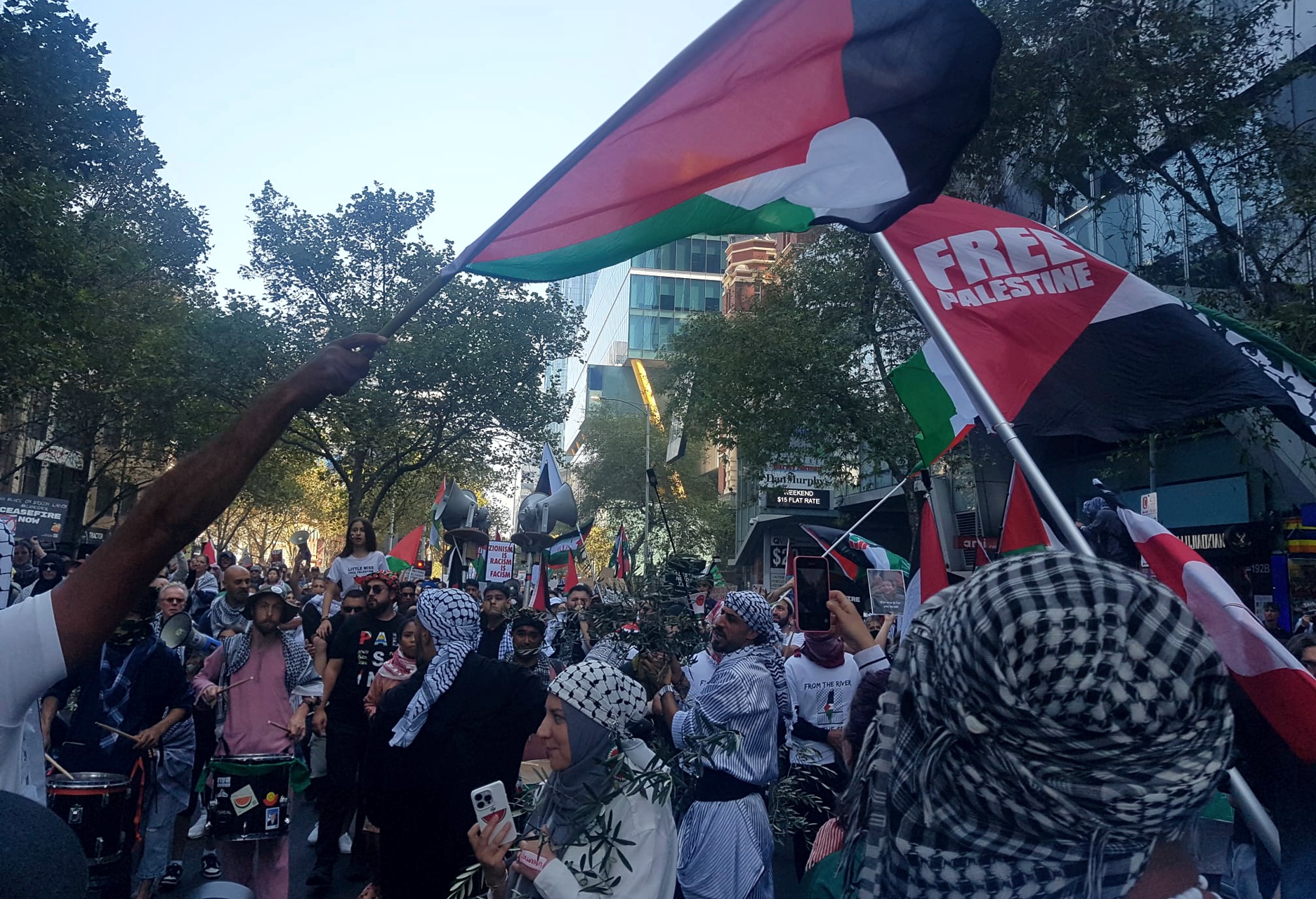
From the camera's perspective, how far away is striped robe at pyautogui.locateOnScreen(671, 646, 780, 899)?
4355 mm

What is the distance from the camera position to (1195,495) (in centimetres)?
1834

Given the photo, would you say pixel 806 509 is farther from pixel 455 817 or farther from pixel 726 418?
pixel 455 817

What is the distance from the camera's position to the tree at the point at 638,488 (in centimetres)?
4831

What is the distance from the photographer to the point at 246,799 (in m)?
5.64

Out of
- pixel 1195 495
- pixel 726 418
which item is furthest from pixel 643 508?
pixel 1195 495

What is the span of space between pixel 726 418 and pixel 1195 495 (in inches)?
348

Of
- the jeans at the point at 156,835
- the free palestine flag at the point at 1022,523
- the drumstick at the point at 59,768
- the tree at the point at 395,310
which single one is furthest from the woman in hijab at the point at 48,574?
the tree at the point at 395,310

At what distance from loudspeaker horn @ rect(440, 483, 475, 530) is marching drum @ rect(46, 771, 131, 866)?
1699 centimetres

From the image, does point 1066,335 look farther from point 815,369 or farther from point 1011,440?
point 815,369

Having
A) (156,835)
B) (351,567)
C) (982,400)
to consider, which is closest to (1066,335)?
(982,400)

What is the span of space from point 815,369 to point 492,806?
663 inches

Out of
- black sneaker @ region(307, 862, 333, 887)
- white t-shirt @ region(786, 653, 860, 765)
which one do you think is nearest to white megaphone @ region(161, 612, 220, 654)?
black sneaker @ region(307, 862, 333, 887)

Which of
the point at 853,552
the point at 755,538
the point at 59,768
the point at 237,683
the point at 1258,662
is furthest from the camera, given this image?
the point at 755,538

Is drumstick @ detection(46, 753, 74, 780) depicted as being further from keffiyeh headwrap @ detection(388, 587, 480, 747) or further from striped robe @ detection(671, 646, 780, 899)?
striped robe @ detection(671, 646, 780, 899)
